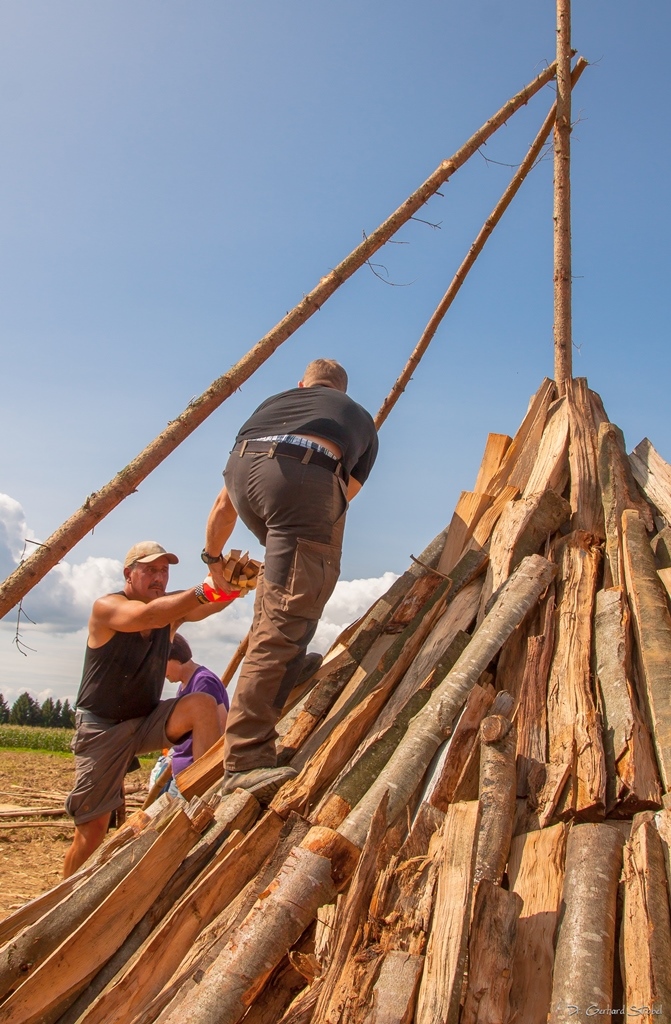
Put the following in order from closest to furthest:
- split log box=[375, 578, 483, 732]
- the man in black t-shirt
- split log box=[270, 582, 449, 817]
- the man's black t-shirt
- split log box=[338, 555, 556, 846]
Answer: split log box=[338, 555, 556, 846] → split log box=[270, 582, 449, 817] → the man in black t-shirt → split log box=[375, 578, 483, 732] → the man's black t-shirt

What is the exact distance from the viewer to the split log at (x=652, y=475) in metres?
4.43

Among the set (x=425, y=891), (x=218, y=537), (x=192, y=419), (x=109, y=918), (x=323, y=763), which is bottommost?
(x=109, y=918)

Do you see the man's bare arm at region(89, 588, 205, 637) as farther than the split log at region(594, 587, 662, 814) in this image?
Yes

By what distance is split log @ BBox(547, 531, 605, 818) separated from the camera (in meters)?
2.70

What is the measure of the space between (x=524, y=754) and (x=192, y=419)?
8.22 feet

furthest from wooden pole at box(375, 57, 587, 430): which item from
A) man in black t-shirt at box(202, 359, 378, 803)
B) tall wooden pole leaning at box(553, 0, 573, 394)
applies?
man in black t-shirt at box(202, 359, 378, 803)

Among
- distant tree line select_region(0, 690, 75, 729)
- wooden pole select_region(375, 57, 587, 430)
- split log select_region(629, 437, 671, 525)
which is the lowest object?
distant tree line select_region(0, 690, 75, 729)

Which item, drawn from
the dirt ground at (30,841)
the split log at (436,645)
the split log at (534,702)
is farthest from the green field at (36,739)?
the split log at (534,702)

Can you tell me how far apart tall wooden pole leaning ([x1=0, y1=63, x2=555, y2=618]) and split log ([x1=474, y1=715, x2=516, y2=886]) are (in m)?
2.28

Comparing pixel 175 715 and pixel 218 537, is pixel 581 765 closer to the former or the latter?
pixel 218 537

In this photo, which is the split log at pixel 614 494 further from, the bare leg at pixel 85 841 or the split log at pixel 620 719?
the bare leg at pixel 85 841

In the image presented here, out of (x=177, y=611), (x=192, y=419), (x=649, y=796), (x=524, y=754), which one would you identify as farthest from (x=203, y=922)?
(x=192, y=419)

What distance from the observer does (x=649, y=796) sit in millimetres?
2635

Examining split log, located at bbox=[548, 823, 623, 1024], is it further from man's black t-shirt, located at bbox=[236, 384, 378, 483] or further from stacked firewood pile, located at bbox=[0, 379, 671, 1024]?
man's black t-shirt, located at bbox=[236, 384, 378, 483]
